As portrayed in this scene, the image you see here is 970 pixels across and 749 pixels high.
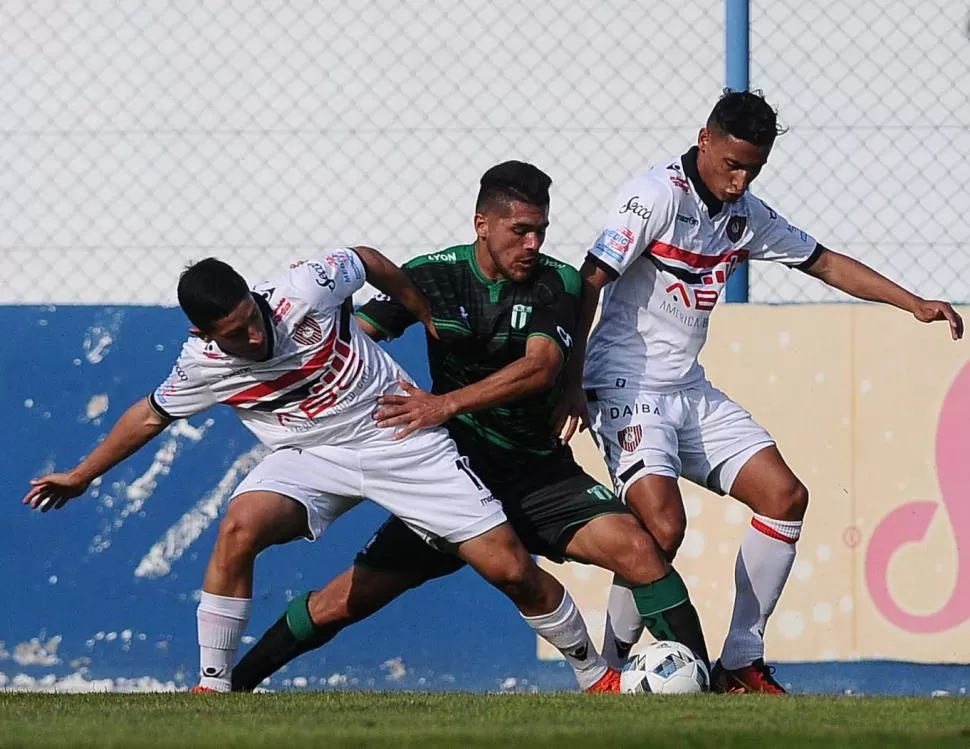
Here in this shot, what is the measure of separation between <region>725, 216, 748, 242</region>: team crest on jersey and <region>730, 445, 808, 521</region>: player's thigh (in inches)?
30.4

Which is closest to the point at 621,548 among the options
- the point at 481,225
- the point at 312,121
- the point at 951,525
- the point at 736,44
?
the point at 481,225

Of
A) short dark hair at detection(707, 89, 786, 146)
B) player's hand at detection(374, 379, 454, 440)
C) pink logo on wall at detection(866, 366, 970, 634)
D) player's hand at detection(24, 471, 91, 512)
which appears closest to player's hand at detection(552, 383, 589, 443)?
player's hand at detection(374, 379, 454, 440)

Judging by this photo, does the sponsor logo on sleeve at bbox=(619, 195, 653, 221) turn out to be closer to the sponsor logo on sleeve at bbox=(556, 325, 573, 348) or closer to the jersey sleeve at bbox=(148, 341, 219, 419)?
the sponsor logo on sleeve at bbox=(556, 325, 573, 348)

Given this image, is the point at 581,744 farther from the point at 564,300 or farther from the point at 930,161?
the point at 930,161

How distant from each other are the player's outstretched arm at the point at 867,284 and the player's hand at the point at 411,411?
65.3 inches

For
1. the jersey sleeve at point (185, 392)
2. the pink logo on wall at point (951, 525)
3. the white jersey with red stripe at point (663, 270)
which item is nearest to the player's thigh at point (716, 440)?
the white jersey with red stripe at point (663, 270)

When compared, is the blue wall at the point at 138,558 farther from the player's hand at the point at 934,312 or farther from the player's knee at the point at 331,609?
the player's hand at the point at 934,312

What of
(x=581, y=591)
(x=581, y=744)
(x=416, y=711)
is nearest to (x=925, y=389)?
(x=581, y=591)

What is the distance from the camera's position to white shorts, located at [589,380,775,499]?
19.5ft

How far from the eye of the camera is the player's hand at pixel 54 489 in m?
5.66

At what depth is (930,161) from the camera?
32.7ft

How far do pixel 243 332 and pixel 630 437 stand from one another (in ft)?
4.75

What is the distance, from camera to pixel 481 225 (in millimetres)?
5871

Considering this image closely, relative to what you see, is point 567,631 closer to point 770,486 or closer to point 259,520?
point 770,486
